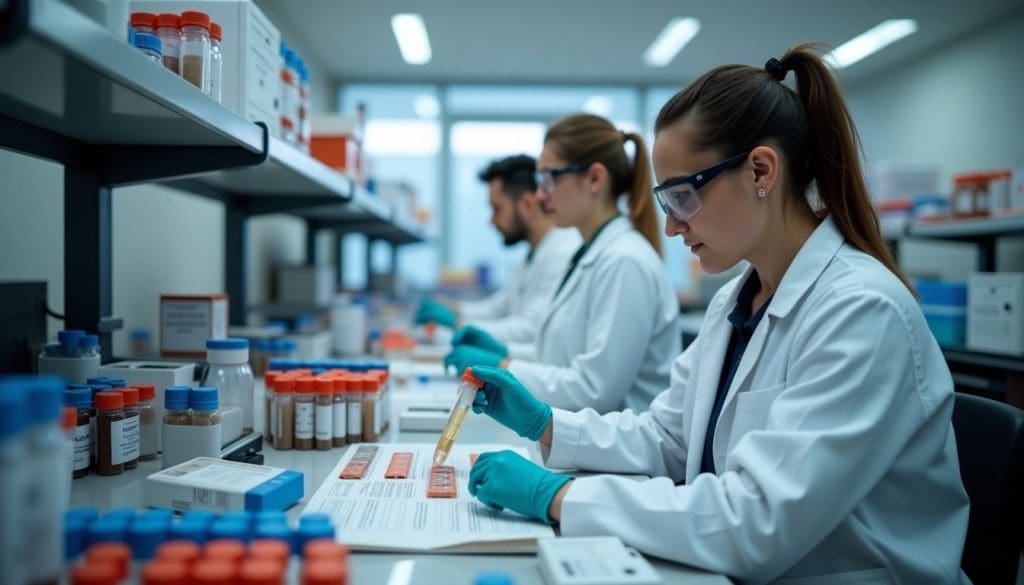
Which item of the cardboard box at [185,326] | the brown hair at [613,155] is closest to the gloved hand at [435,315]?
the brown hair at [613,155]

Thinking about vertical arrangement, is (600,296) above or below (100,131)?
below

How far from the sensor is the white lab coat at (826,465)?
95cm

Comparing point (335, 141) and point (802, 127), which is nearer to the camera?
point (802, 127)

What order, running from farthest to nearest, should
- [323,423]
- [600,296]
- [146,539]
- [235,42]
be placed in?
[600,296]
[235,42]
[323,423]
[146,539]

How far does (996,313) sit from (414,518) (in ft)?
10.4

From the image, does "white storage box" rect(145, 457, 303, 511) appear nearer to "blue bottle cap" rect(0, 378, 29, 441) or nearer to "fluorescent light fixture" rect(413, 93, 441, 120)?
"blue bottle cap" rect(0, 378, 29, 441)

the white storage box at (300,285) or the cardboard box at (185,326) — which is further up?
the white storage box at (300,285)

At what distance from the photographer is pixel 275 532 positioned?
2.57 ft

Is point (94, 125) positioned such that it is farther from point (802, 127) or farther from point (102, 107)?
point (802, 127)

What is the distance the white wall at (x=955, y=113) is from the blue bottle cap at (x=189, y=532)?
18.8 ft

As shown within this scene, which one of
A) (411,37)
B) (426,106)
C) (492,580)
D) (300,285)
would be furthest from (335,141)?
(426,106)

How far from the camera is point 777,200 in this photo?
125 cm

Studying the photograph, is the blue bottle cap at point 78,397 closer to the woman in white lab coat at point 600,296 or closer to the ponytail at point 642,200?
the woman in white lab coat at point 600,296

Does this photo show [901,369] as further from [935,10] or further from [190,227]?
[935,10]
